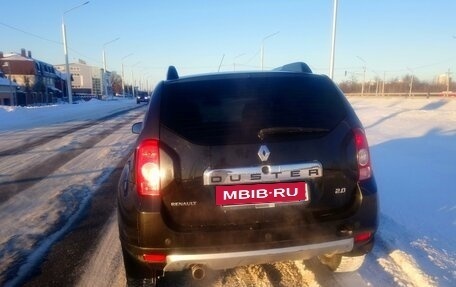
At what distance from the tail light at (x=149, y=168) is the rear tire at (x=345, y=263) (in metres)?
1.57

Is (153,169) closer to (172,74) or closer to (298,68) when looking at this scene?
(172,74)

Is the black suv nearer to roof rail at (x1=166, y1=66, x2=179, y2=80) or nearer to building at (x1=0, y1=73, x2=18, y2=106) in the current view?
roof rail at (x1=166, y1=66, x2=179, y2=80)

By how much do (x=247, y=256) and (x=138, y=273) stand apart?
775 mm

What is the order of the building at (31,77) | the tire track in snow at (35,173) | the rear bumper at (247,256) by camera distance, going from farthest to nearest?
the building at (31,77) → the tire track in snow at (35,173) → the rear bumper at (247,256)

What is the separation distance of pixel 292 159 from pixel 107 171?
5.76 metres

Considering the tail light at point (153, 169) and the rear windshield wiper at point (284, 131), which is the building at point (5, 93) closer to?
the tail light at point (153, 169)

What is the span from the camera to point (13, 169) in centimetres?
792

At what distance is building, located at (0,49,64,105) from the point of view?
59719 mm

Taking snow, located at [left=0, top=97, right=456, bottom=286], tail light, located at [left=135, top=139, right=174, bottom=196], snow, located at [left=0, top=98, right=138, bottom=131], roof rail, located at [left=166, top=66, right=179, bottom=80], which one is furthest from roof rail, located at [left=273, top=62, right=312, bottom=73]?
snow, located at [left=0, top=98, right=138, bottom=131]

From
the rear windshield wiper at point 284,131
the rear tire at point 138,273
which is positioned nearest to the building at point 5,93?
the rear tire at point 138,273

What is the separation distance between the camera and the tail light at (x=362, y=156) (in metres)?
2.79

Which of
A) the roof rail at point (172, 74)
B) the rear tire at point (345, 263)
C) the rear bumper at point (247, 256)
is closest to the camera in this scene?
the rear bumper at point (247, 256)

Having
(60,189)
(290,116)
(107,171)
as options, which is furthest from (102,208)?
(290,116)

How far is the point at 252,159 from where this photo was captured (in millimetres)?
2570
